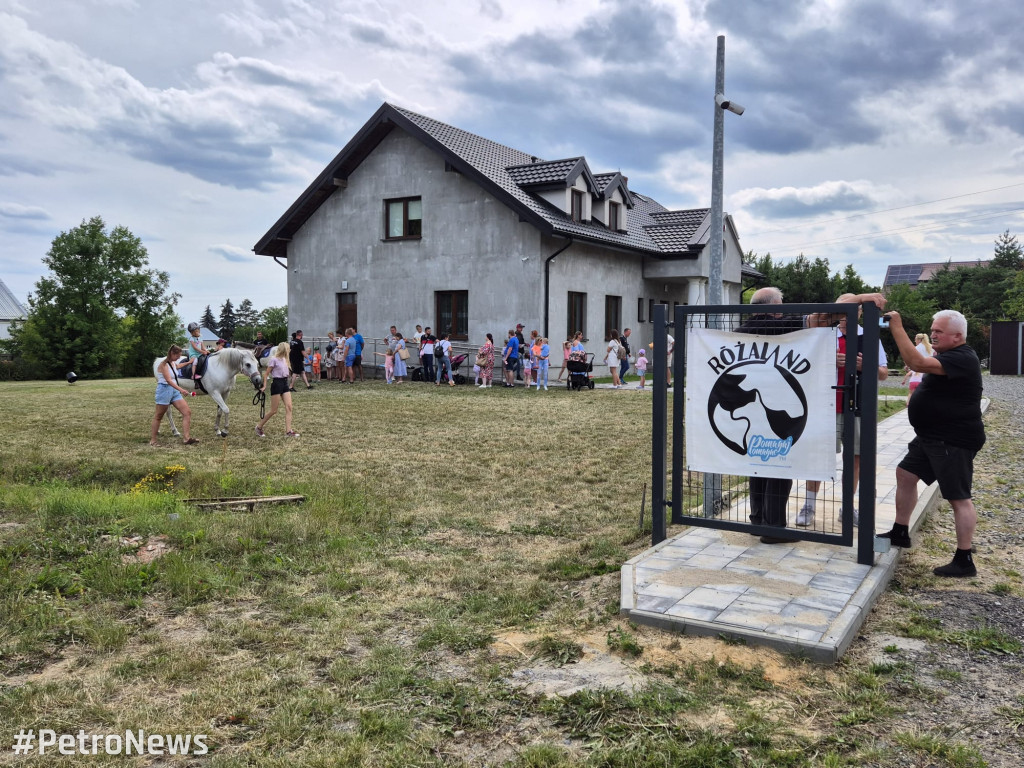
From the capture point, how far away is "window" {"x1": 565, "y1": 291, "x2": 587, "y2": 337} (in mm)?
25922

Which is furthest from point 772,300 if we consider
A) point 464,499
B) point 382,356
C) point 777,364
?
point 382,356

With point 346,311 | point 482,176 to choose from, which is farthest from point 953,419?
point 346,311

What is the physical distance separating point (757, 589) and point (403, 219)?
78.6 ft

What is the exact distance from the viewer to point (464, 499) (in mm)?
8008

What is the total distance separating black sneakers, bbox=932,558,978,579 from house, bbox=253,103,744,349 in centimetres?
1877

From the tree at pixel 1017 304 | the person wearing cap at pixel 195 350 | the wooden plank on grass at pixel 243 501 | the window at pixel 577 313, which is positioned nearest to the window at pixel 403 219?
the window at pixel 577 313

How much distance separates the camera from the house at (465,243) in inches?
973

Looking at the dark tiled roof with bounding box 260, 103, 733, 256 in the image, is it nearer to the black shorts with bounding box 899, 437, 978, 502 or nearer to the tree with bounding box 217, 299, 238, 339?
the black shorts with bounding box 899, 437, 978, 502

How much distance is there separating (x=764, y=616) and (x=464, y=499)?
13.6 feet

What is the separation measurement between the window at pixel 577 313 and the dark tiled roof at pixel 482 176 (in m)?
2.02

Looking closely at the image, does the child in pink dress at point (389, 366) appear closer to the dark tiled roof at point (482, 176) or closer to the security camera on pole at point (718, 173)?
→ the dark tiled roof at point (482, 176)

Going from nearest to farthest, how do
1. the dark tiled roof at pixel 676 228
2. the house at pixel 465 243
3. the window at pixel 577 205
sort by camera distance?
the house at pixel 465 243, the window at pixel 577 205, the dark tiled roof at pixel 676 228

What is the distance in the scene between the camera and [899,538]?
5699 mm

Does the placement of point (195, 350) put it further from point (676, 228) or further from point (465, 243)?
point (676, 228)
